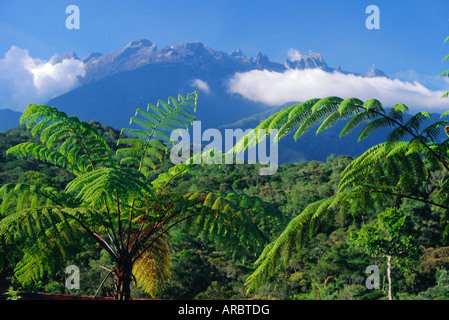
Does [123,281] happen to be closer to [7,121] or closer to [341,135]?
[341,135]

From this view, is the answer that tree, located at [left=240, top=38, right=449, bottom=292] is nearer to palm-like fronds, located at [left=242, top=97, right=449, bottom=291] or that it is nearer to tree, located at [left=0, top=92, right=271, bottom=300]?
palm-like fronds, located at [left=242, top=97, right=449, bottom=291]

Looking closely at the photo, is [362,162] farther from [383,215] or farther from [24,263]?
[383,215]

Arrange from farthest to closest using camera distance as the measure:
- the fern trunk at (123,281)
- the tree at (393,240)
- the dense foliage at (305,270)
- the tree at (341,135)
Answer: the dense foliage at (305,270) → the tree at (393,240) → the fern trunk at (123,281) → the tree at (341,135)

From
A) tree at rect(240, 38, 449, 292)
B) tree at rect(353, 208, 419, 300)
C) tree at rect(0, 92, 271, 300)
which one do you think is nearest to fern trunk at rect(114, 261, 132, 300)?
tree at rect(0, 92, 271, 300)

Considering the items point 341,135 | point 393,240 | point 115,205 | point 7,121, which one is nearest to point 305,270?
point 393,240

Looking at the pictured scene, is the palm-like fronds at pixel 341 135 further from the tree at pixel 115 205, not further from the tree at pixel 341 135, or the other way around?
the tree at pixel 115 205

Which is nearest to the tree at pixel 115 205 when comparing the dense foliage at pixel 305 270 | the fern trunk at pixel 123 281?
the fern trunk at pixel 123 281

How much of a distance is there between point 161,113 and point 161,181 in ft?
3.22

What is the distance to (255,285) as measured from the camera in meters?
3.70

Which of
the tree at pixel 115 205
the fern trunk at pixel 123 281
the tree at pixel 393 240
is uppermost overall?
the tree at pixel 115 205

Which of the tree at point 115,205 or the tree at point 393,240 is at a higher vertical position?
the tree at point 115,205

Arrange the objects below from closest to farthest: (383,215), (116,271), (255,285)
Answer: (255,285) < (116,271) < (383,215)
